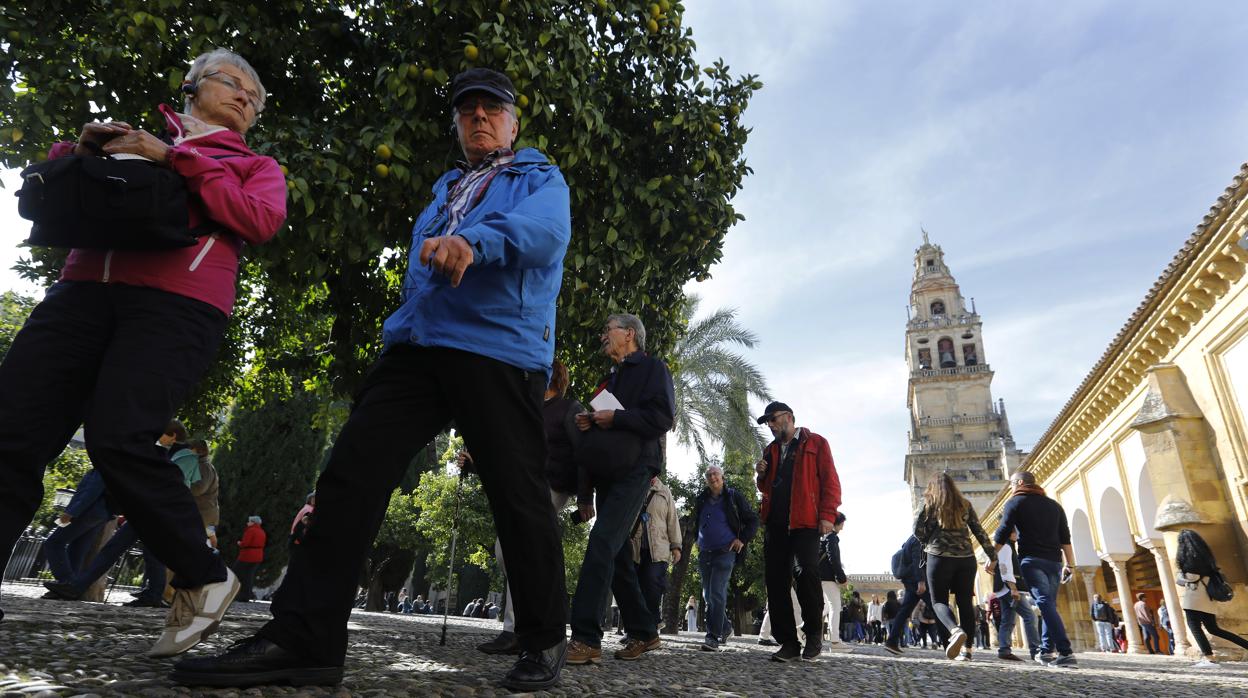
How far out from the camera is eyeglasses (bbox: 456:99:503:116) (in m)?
2.83

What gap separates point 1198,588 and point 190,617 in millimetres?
11631

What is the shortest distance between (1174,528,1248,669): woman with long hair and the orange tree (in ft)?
26.1

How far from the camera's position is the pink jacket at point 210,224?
7.34 ft

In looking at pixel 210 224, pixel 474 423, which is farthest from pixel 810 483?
pixel 210 224

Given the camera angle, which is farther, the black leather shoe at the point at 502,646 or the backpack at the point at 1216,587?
the backpack at the point at 1216,587

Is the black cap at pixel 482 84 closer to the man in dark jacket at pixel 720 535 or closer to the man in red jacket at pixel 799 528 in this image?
the man in red jacket at pixel 799 528

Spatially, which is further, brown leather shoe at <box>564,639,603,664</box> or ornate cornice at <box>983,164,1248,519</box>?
ornate cornice at <box>983,164,1248,519</box>

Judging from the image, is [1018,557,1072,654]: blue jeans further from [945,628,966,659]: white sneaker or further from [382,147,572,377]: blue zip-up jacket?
[382,147,572,377]: blue zip-up jacket

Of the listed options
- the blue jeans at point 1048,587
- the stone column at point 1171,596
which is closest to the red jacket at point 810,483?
the blue jeans at point 1048,587

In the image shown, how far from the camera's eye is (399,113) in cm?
497

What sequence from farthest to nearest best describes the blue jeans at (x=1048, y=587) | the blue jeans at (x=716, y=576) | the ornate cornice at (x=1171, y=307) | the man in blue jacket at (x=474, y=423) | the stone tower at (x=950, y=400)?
1. the stone tower at (x=950, y=400)
2. the ornate cornice at (x=1171, y=307)
3. the blue jeans at (x=716, y=576)
4. the blue jeans at (x=1048, y=587)
5. the man in blue jacket at (x=474, y=423)

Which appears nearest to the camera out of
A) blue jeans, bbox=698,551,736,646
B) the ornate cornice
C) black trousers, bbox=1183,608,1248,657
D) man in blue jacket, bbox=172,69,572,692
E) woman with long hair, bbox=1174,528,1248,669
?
man in blue jacket, bbox=172,69,572,692

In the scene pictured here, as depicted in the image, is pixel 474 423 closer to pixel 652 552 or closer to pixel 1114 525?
pixel 652 552

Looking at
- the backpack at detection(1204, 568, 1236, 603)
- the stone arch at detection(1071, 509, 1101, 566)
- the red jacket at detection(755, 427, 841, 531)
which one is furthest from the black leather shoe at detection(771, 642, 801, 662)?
the stone arch at detection(1071, 509, 1101, 566)
